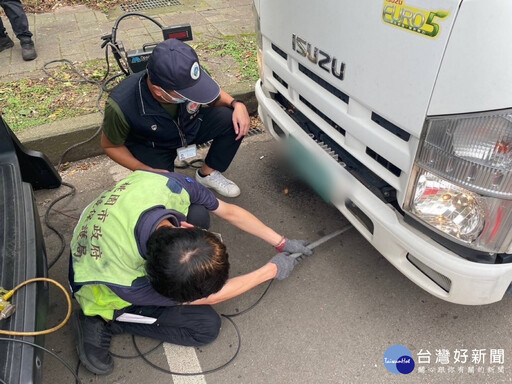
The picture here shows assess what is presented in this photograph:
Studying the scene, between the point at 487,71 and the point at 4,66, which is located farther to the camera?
the point at 4,66

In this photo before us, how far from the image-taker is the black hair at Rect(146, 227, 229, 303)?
146cm

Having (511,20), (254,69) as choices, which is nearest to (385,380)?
(511,20)

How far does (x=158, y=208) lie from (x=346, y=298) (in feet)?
3.62

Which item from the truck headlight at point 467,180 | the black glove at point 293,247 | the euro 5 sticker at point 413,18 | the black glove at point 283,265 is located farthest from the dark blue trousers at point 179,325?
the euro 5 sticker at point 413,18

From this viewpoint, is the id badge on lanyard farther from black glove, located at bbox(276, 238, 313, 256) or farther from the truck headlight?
the truck headlight

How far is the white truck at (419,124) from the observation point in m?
1.17

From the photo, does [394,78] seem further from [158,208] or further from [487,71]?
[158,208]

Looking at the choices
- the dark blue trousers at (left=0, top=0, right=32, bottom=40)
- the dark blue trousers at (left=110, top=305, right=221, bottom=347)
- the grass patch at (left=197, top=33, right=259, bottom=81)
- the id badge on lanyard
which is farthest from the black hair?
the dark blue trousers at (left=0, top=0, right=32, bottom=40)

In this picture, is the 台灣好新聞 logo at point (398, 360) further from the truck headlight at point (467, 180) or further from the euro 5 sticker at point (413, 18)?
the euro 5 sticker at point (413, 18)

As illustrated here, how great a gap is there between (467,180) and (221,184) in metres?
1.77

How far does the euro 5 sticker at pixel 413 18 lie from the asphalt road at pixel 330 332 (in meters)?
1.36

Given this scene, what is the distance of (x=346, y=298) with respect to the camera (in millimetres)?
2100

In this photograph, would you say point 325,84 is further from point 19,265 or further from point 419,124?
point 19,265

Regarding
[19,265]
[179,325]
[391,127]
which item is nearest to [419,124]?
[391,127]
